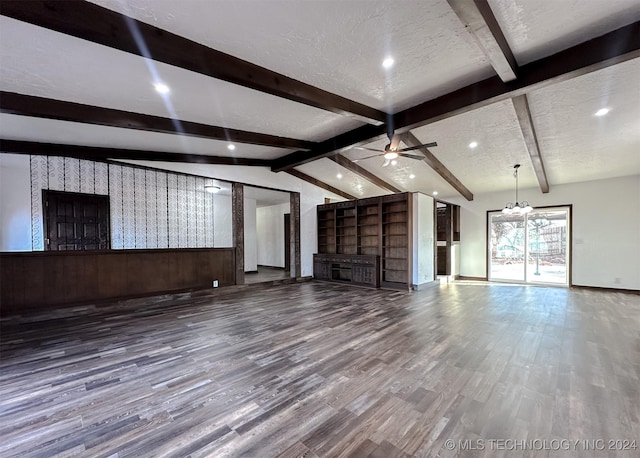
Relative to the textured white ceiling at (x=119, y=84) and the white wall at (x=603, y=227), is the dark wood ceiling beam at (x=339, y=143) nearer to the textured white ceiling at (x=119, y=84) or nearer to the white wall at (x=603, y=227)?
the textured white ceiling at (x=119, y=84)

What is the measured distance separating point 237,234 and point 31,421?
17.5 ft

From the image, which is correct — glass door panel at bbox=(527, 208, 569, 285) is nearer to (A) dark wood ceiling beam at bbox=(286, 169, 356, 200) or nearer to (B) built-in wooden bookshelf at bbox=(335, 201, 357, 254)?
(B) built-in wooden bookshelf at bbox=(335, 201, 357, 254)

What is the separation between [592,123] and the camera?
184 inches

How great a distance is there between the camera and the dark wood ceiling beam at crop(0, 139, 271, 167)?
4648mm

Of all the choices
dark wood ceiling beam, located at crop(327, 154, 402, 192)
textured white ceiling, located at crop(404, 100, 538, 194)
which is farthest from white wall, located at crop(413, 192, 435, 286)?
dark wood ceiling beam, located at crop(327, 154, 402, 192)

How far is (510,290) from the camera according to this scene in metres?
7.01

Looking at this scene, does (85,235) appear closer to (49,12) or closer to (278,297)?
(278,297)

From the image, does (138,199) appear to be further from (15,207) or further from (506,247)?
(506,247)

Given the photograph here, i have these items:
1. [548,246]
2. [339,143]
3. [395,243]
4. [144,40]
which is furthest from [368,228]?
[144,40]

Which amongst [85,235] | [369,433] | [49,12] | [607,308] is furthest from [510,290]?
[85,235]

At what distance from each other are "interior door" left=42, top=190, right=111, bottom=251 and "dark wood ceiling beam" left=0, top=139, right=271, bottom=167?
0.89 meters

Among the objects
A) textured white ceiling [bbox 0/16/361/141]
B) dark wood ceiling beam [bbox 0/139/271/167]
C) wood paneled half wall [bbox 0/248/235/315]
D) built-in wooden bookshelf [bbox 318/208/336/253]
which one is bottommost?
wood paneled half wall [bbox 0/248/235/315]

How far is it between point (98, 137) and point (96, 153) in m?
0.71

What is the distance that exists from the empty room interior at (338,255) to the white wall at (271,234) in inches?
135
